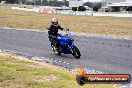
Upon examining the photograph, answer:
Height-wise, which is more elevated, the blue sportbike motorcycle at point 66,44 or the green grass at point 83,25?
the blue sportbike motorcycle at point 66,44

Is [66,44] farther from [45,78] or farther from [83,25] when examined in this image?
[83,25]

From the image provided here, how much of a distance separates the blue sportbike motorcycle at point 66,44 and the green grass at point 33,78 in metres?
3.27

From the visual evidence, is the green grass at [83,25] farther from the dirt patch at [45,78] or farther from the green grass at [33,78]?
the dirt patch at [45,78]

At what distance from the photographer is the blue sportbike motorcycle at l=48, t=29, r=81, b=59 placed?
15.4 meters

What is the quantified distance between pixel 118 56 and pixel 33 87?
7.97 metres

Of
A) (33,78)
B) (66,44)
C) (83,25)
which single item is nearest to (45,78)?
(33,78)

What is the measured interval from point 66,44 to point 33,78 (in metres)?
5.82

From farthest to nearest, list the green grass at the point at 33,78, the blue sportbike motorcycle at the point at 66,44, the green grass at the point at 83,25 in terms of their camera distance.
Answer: the green grass at the point at 83,25 < the blue sportbike motorcycle at the point at 66,44 < the green grass at the point at 33,78

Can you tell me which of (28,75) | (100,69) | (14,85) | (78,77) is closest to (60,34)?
(100,69)

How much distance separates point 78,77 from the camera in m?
4.00

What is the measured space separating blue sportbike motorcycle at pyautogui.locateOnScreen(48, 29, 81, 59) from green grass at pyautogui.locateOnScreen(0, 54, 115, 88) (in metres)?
3.27

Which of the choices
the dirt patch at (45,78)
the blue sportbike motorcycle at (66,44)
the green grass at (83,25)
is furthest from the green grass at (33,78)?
the green grass at (83,25)

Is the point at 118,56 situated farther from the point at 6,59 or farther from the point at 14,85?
the point at 14,85

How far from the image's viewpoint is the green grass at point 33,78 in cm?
896
